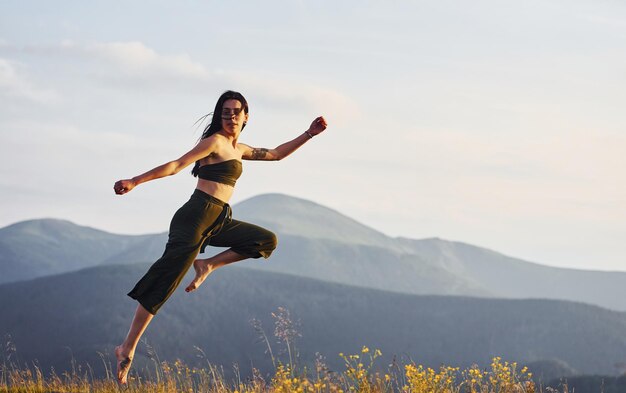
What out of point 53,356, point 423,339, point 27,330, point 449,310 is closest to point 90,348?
point 53,356

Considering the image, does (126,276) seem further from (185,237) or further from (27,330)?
(185,237)

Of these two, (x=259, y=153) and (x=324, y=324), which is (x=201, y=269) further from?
(x=324, y=324)

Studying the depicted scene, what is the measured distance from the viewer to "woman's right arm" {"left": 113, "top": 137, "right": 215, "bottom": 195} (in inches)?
271

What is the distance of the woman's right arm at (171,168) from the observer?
688cm

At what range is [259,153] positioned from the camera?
8.64 m

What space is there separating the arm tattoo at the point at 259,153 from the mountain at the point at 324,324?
143 m

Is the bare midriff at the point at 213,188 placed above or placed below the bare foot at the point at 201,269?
above

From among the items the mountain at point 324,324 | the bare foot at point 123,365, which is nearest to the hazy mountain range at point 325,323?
the mountain at point 324,324

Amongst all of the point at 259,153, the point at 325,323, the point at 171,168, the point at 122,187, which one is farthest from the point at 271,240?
the point at 325,323

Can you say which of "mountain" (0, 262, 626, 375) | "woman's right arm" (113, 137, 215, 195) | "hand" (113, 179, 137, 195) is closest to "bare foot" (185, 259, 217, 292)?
"woman's right arm" (113, 137, 215, 195)

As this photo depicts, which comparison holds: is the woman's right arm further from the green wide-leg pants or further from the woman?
the green wide-leg pants

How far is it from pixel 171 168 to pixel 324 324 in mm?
168781

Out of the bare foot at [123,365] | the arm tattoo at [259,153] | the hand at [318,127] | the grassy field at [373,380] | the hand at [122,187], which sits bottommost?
the bare foot at [123,365]

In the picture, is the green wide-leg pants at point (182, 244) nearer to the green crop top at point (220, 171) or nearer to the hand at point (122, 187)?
the green crop top at point (220, 171)
